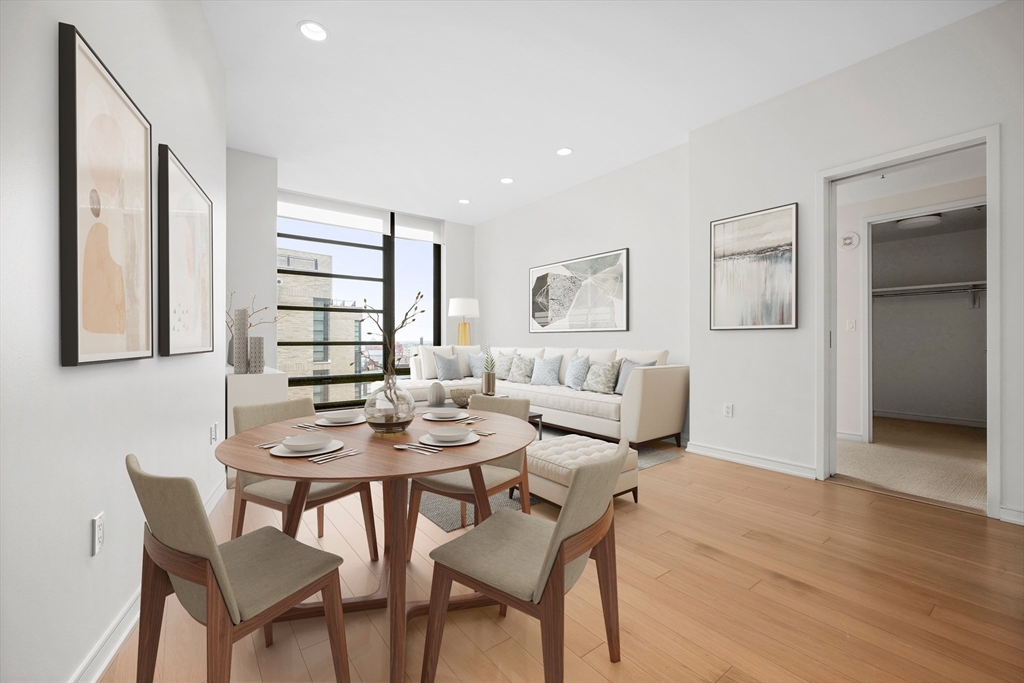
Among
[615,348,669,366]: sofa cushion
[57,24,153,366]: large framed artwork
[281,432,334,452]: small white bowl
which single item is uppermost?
[57,24,153,366]: large framed artwork

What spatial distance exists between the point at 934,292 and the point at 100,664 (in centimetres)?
799

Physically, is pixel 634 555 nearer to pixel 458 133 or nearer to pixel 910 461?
pixel 910 461

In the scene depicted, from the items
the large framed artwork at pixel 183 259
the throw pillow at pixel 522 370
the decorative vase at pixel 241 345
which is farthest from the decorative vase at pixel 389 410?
the throw pillow at pixel 522 370

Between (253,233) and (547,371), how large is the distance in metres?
3.45

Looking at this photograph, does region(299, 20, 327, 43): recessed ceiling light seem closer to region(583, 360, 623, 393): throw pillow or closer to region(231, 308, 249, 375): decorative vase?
region(231, 308, 249, 375): decorative vase

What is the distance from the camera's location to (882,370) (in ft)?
19.6

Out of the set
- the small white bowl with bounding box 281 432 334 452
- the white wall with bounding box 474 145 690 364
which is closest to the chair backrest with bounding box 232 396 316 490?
the small white bowl with bounding box 281 432 334 452

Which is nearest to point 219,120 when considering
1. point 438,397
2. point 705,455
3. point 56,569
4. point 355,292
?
point 438,397

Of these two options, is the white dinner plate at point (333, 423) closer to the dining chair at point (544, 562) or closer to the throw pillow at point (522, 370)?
the dining chair at point (544, 562)

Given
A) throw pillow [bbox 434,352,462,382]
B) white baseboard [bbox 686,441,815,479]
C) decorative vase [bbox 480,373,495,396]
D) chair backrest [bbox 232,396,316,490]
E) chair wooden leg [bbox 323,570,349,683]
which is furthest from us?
throw pillow [bbox 434,352,462,382]

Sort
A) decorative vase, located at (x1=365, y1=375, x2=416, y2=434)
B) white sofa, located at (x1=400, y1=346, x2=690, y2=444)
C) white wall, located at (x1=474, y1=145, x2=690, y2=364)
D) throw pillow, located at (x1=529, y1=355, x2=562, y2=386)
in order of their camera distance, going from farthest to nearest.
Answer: throw pillow, located at (x1=529, y1=355, x2=562, y2=386) → white wall, located at (x1=474, y1=145, x2=690, y2=364) → white sofa, located at (x1=400, y1=346, x2=690, y2=444) → decorative vase, located at (x1=365, y1=375, x2=416, y2=434)

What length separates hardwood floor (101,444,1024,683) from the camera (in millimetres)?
1375

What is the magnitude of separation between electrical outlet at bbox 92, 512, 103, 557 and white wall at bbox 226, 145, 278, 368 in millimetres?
3397

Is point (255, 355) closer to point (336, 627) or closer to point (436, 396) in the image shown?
point (436, 396)
